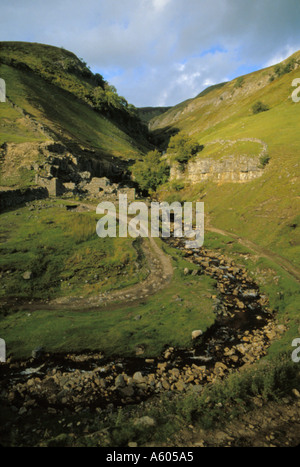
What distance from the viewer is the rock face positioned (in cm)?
4659

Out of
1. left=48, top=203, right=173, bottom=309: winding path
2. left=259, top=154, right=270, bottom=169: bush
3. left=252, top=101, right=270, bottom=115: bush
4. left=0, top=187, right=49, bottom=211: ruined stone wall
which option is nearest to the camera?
left=48, top=203, right=173, bottom=309: winding path

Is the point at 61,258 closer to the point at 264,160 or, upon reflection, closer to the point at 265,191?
the point at 265,191

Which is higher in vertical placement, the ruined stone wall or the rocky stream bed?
the ruined stone wall

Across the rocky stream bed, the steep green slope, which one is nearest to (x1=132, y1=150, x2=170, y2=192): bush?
the steep green slope

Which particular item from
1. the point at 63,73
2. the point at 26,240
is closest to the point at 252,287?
the point at 26,240

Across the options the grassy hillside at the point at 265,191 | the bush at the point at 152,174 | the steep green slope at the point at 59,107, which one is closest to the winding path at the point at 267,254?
the grassy hillside at the point at 265,191

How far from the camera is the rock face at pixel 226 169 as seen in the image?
46.6 meters

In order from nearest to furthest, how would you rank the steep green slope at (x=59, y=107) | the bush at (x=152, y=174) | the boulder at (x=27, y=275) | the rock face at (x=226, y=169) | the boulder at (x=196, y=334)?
the boulder at (x=196, y=334), the boulder at (x=27, y=275), the rock face at (x=226, y=169), the steep green slope at (x=59, y=107), the bush at (x=152, y=174)

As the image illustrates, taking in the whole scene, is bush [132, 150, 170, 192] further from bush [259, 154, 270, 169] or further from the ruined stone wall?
the ruined stone wall

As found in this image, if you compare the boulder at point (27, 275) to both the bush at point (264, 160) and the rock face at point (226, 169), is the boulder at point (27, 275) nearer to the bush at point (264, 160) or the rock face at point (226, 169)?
the rock face at point (226, 169)

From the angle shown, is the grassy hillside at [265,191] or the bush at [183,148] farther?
the bush at [183,148]

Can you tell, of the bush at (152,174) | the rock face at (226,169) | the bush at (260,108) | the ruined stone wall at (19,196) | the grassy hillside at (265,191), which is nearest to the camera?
the grassy hillside at (265,191)

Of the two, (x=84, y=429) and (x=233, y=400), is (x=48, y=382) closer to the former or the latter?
(x=84, y=429)

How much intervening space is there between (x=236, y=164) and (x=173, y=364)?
149 feet
